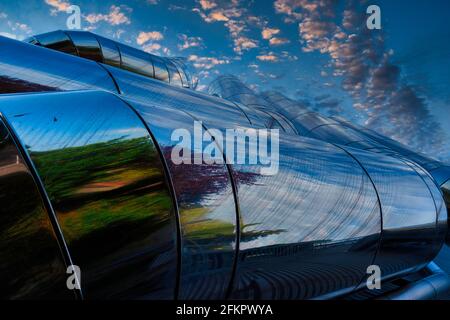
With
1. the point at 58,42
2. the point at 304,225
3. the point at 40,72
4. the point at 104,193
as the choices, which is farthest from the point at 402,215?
the point at 58,42

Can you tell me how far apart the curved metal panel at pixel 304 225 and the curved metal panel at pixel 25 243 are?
1642mm

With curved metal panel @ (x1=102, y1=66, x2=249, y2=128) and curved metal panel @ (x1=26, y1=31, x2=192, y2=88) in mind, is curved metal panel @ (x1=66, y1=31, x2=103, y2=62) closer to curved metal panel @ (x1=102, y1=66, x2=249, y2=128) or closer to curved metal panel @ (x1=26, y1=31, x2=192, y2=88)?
curved metal panel @ (x1=26, y1=31, x2=192, y2=88)

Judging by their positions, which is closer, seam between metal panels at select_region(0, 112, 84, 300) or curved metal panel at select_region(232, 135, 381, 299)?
seam between metal panels at select_region(0, 112, 84, 300)

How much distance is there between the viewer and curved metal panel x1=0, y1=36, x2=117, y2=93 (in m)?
5.18

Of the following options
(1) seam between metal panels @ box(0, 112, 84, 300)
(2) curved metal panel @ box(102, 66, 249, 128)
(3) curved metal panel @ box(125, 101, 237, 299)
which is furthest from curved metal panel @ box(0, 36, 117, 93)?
(1) seam between metal panels @ box(0, 112, 84, 300)

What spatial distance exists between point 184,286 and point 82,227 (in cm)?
104

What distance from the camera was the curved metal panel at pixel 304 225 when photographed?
10.5ft

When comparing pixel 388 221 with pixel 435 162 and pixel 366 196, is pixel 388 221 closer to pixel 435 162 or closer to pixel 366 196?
pixel 366 196

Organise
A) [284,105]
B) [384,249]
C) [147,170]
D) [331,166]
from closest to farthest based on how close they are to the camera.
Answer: [147,170] → [331,166] → [384,249] → [284,105]

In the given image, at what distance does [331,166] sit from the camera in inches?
181

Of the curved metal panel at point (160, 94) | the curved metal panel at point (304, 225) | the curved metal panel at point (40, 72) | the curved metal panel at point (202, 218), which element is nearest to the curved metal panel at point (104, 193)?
the curved metal panel at point (202, 218)

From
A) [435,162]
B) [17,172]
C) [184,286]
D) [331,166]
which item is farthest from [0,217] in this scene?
[435,162]

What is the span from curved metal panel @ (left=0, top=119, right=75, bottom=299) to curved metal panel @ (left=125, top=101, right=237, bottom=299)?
0.96 meters
